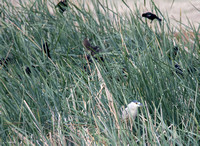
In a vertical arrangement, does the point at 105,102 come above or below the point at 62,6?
below

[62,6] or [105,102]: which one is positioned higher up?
[62,6]

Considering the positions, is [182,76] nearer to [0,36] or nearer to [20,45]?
[20,45]

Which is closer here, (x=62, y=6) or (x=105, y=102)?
(x=105, y=102)

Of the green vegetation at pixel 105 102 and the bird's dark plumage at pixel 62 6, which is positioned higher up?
the bird's dark plumage at pixel 62 6

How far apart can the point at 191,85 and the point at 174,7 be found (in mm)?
2626

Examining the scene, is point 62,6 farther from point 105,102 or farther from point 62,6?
point 105,102

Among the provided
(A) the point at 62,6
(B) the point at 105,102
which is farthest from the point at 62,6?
(B) the point at 105,102

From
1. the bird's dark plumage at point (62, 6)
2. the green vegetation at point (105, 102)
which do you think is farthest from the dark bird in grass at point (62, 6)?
the green vegetation at point (105, 102)

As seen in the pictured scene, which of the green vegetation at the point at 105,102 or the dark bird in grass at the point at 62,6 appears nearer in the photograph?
the green vegetation at the point at 105,102

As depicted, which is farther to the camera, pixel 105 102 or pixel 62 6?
pixel 62 6

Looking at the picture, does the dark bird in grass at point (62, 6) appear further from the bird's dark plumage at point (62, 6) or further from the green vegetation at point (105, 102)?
the green vegetation at point (105, 102)

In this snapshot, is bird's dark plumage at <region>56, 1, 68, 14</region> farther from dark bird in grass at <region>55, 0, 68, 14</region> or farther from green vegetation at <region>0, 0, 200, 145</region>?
green vegetation at <region>0, 0, 200, 145</region>

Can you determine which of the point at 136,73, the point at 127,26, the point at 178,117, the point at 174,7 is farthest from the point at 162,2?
the point at 178,117

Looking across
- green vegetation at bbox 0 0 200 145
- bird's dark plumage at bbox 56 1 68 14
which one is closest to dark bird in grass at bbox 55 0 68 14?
bird's dark plumage at bbox 56 1 68 14
